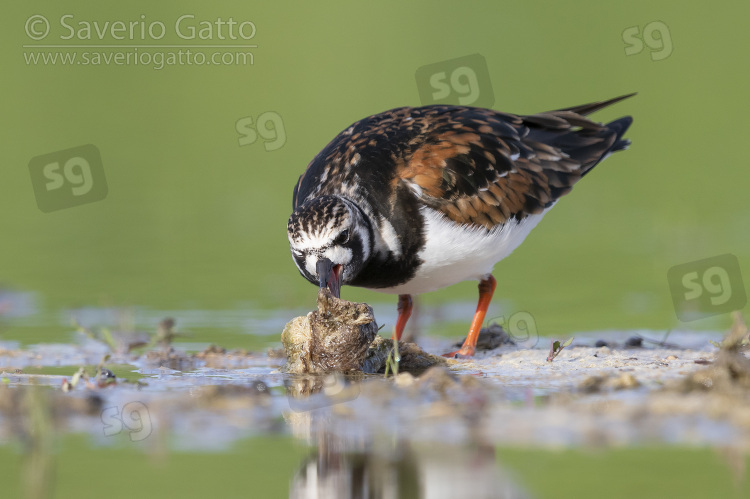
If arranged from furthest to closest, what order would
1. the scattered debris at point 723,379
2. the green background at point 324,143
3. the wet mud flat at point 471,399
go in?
the green background at point 324,143, the scattered debris at point 723,379, the wet mud flat at point 471,399

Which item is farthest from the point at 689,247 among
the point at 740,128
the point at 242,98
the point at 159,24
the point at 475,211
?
the point at 159,24

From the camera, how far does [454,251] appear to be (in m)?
6.52

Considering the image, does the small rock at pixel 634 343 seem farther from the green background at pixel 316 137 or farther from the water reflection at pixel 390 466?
the water reflection at pixel 390 466

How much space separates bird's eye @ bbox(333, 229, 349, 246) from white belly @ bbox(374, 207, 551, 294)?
68 centimetres

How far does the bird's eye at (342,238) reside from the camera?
18.9ft

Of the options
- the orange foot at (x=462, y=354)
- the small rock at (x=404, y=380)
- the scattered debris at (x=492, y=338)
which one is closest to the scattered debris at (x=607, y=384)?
the small rock at (x=404, y=380)

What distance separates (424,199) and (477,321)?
3.66 ft

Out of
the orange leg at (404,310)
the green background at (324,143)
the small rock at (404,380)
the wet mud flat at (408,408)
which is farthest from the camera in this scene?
the green background at (324,143)

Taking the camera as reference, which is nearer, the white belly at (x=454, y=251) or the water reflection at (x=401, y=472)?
the water reflection at (x=401, y=472)

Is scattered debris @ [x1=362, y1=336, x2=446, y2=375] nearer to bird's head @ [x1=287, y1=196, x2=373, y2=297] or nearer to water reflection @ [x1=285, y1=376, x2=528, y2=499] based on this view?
bird's head @ [x1=287, y1=196, x2=373, y2=297]

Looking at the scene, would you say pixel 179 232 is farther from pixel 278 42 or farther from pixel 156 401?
pixel 156 401

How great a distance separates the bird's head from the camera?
5727 mm

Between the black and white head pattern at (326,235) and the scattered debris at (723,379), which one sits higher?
the black and white head pattern at (326,235)

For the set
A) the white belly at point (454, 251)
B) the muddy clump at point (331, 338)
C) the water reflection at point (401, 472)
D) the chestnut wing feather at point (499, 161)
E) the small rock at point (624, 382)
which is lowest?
the water reflection at point (401, 472)
